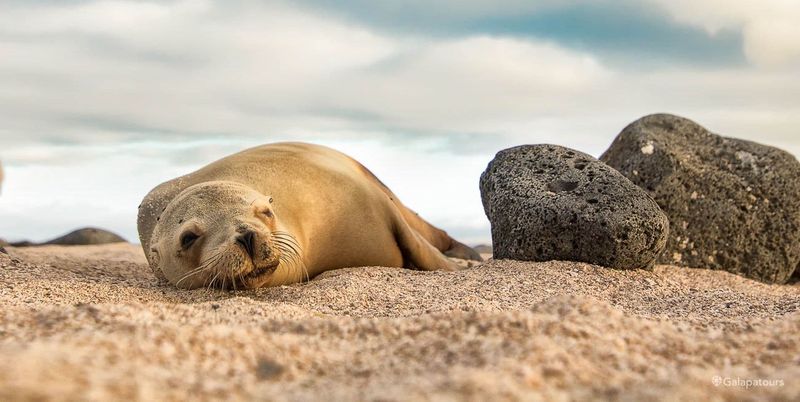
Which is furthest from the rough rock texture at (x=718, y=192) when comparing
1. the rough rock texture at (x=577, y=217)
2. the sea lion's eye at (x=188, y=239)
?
the sea lion's eye at (x=188, y=239)

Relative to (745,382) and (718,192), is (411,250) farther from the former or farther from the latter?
(745,382)

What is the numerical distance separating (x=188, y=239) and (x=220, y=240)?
1.18ft

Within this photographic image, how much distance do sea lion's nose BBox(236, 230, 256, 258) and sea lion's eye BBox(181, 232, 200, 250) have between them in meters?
0.47

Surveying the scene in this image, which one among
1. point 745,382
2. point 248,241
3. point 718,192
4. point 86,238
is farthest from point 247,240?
point 86,238

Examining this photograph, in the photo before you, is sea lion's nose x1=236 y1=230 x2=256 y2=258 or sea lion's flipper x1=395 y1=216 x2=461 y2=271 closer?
sea lion's nose x1=236 y1=230 x2=256 y2=258

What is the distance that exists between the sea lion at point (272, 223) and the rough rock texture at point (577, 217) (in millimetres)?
875

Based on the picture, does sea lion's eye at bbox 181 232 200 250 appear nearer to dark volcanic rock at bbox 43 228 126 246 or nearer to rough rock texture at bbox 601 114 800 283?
rough rock texture at bbox 601 114 800 283

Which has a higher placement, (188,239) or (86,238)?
(188,239)

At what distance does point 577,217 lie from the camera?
21.9 ft

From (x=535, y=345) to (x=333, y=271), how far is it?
4.08m

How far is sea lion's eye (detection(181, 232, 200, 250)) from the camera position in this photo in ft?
17.6

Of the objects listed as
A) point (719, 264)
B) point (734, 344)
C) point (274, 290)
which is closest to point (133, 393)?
point (734, 344)

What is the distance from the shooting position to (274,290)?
5.50 metres

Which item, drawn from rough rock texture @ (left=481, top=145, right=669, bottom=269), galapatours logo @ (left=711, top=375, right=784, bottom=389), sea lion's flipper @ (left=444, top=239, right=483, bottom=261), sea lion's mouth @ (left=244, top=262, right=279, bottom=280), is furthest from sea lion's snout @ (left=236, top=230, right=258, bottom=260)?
sea lion's flipper @ (left=444, top=239, right=483, bottom=261)
